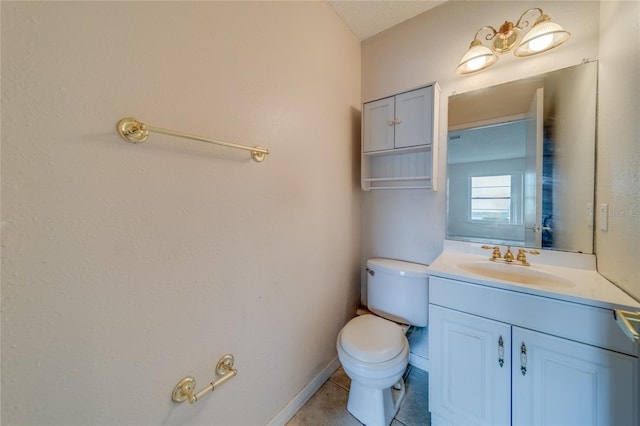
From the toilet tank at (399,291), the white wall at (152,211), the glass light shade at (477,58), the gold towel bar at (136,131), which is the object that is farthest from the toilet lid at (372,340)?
the glass light shade at (477,58)

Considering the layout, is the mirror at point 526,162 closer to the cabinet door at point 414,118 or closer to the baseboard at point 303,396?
the cabinet door at point 414,118

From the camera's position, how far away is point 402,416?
132 cm

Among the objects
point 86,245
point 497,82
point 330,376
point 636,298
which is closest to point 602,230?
point 636,298

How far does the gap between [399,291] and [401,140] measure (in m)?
1.03

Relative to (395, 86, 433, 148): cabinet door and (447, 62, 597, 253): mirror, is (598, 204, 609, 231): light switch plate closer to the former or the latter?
(447, 62, 597, 253): mirror

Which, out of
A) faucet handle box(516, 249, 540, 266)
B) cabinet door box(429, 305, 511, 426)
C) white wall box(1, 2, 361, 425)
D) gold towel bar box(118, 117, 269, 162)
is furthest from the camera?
faucet handle box(516, 249, 540, 266)

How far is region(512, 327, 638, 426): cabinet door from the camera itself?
32.3 inches

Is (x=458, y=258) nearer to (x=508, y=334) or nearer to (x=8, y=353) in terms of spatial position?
(x=508, y=334)

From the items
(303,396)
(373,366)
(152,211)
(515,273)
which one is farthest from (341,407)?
(152,211)

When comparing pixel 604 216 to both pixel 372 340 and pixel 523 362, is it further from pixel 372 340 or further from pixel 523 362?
pixel 372 340

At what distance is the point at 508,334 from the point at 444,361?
1.10 ft

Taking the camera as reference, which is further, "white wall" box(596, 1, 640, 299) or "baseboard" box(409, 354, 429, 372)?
"baseboard" box(409, 354, 429, 372)

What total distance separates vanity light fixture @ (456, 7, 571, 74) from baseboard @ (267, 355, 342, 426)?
2.14 meters

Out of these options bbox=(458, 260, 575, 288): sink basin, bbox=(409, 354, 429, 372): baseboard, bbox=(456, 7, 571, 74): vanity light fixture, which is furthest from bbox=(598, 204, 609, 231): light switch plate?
bbox=(409, 354, 429, 372): baseboard
